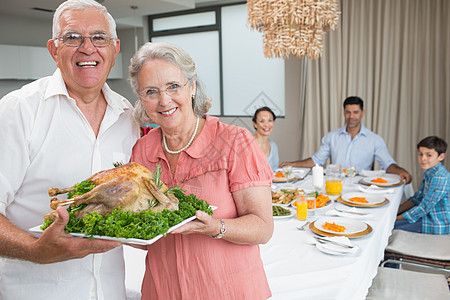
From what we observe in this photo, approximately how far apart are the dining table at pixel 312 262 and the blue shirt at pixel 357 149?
5.73 ft

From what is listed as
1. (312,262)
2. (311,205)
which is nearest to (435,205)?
(311,205)

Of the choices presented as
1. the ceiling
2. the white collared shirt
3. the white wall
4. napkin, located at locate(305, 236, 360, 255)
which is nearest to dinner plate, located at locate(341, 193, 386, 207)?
napkin, located at locate(305, 236, 360, 255)

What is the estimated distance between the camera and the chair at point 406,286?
2244 mm

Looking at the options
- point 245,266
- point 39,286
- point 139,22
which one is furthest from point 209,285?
point 139,22

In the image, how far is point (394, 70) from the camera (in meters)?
5.09

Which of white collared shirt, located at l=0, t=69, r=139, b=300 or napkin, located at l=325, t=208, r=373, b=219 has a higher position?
white collared shirt, located at l=0, t=69, r=139, b=300

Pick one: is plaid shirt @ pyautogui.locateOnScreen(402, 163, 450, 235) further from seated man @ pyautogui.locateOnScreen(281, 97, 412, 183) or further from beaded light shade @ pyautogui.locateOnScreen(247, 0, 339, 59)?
beaded light shade @ pyautogui.locateOnScreen(247, 0, 339, 59)

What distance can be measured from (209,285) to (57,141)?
2.35ft

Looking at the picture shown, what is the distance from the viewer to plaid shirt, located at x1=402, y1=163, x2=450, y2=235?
3279 millimetres

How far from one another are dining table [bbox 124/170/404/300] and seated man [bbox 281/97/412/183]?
1719 millimetres

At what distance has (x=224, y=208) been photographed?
1.31 m

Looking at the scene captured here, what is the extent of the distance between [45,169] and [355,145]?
369 centimetres

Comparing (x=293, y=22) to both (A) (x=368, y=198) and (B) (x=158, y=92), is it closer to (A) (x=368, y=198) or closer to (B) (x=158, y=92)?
(A) (x=368, y=198)

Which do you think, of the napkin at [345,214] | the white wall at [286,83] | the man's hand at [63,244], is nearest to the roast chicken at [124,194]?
the man's hand at [63,244]
